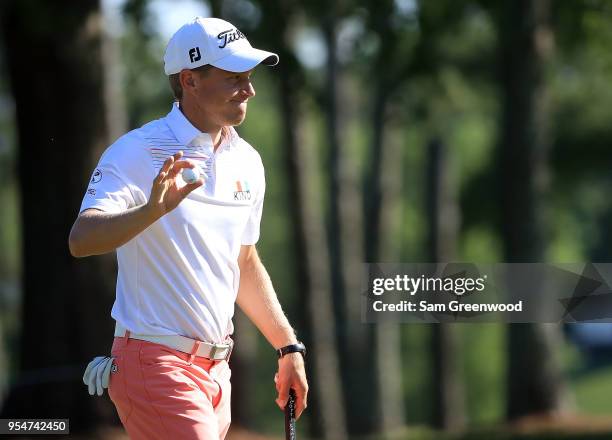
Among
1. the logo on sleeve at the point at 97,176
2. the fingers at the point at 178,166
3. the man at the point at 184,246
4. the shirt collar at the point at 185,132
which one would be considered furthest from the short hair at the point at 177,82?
the fingers at the point at 178,166

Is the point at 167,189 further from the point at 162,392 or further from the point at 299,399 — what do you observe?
the point at 299,399

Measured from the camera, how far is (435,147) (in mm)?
28312

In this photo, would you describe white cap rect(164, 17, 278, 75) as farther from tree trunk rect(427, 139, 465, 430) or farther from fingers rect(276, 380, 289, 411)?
tree trunk rect(427, 139, 465, 430)

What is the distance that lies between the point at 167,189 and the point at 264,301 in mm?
1061

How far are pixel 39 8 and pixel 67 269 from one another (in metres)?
2.42

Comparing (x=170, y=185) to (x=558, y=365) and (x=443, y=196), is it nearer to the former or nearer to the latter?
(x=558, y=365)

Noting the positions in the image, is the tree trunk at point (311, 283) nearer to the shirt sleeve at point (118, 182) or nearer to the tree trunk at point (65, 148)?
the tree trunk at point (65, 148)

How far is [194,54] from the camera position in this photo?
4.80 meters

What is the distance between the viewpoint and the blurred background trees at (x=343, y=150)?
40.1ft

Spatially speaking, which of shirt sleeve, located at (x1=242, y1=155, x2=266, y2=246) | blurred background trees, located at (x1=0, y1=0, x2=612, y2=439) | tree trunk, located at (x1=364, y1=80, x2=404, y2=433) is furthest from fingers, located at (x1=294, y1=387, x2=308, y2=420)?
tree trunk, located at (x1=364, y1=80, x2=404, y2=433)

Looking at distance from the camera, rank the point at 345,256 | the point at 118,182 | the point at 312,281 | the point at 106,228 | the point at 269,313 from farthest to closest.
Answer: the point at 345,256, the point at 312,281, the point at 269,313, the point at 118,182, the point at 106,228

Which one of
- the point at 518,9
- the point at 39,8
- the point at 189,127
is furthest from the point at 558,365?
the point at 189,127

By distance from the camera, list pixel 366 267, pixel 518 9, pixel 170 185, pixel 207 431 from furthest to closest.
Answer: pixel 518 9 → pixel 366 267 → pixel 207 431 → pixel 170 185

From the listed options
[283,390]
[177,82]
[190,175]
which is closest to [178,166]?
[190,175]
